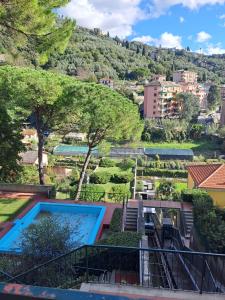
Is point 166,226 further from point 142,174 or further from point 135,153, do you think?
point 135,153

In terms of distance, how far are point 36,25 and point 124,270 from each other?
655 cm

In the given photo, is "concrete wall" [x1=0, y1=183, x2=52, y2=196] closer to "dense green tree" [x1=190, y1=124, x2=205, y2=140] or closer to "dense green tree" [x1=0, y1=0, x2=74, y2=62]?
"dense green tree" [x1=0, y1=0, x2=74, y2=62]

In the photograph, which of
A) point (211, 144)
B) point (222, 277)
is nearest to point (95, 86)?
point (222, 277)

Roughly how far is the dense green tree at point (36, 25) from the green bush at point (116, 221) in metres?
6.65

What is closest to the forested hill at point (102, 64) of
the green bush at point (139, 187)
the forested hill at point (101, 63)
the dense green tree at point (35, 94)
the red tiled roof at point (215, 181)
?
the forested hill at point (101, 63)

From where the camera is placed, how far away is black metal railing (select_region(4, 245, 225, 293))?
6.73 meters

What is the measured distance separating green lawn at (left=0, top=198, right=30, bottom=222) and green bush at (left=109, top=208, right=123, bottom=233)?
4.49 metres

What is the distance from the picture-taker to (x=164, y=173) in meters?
41.7

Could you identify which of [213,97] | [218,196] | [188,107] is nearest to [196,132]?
[188,107]

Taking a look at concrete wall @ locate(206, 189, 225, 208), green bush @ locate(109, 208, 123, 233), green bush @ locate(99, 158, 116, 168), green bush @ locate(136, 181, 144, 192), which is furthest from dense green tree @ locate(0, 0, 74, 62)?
green bush @ locate(99, 158, 116, 168)

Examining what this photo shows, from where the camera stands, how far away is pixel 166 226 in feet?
38.4

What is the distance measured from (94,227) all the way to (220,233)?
543 cm

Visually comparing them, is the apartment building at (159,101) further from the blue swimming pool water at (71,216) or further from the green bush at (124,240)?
the green bush at (124,240)

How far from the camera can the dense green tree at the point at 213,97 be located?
299 feet
